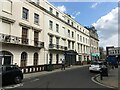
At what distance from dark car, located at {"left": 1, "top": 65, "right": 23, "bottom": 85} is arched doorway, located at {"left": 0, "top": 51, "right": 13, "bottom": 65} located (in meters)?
8.99

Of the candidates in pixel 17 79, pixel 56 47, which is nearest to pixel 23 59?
pixel 56 47

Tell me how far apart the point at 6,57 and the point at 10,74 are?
11235mm

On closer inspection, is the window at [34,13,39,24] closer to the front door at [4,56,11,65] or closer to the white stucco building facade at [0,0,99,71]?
the white stucco building facade at [0,0,99,71]

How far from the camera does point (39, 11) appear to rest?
1446 inches

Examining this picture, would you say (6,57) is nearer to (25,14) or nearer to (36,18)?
(25,14)

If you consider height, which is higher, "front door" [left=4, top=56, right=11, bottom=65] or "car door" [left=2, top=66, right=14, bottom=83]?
"front door" [left=4, top=56, right=11, bottom=65]

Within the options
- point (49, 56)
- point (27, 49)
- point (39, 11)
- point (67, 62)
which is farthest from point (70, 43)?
point (27, 49)

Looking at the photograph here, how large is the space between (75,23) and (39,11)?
25588mm

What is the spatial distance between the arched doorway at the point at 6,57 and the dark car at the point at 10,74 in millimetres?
8988

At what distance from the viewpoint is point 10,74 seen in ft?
53.6

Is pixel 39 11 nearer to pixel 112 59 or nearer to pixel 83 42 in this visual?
pixel 112 59

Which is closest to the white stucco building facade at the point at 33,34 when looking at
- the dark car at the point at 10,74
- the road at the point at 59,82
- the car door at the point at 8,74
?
the road at the point at 59,82

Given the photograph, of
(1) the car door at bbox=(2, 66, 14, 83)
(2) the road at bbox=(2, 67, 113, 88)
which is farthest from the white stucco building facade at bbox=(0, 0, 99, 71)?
(1) the car door at bbox=(2, 66, 14, 83)

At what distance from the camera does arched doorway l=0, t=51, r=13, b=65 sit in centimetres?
2594
